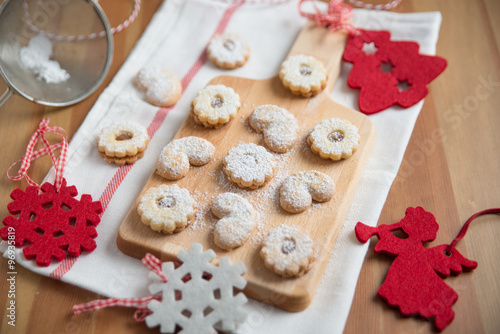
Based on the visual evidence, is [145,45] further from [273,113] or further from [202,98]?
[273,113]

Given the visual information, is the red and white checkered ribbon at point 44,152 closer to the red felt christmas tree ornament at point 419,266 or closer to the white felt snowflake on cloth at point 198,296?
the white felt snowflake on cloth at point 198,296

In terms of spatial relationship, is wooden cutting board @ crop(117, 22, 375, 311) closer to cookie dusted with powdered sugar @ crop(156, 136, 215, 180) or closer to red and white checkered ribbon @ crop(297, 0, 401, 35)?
cookie dusted with powdered sugar @ crop(156, 136, 215, 180)

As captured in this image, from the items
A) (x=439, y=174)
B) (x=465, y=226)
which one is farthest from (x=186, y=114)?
(x=465, y=226)

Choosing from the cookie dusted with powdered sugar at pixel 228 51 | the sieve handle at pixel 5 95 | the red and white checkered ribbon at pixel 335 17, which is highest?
the red and white checkered ribbon at pixel 335 17

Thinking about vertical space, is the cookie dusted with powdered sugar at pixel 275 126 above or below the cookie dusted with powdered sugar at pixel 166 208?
above

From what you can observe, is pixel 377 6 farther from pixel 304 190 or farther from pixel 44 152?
pixel 44 152

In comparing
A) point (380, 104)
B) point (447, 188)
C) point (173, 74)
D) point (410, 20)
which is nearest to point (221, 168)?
point (173, 74)

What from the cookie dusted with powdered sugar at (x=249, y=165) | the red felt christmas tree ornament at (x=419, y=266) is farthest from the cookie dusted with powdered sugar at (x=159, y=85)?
the red felt christmas tree ornament at (x=419, y=266)
